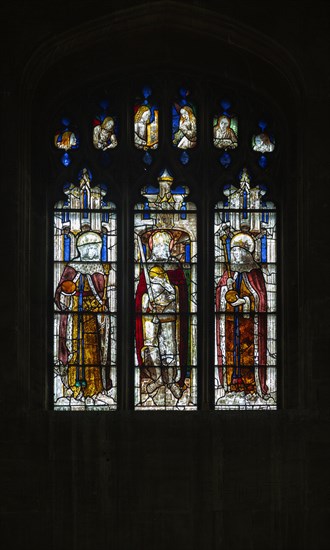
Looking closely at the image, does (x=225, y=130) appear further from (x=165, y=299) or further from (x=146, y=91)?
(x=165, y=299)

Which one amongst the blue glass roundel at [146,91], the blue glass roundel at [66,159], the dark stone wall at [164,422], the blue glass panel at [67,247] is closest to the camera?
the dark stone wall at [164,422]

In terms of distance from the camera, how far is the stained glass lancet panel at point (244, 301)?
12.0 m

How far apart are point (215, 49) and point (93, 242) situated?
2295mm

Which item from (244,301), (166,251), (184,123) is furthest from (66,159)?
(244,301)

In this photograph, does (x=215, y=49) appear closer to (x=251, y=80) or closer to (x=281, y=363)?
(x=251, y=80)

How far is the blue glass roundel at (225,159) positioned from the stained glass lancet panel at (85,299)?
3.99 ft

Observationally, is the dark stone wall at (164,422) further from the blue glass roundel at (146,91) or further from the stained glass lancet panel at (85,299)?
the blue glass roundel at (146,91)

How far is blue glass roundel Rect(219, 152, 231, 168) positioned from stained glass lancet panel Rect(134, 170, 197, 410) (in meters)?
0.47

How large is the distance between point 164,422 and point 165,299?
1.50 meters

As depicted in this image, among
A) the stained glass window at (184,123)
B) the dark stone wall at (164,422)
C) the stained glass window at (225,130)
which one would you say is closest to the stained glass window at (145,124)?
the stained glass window at (184,123)

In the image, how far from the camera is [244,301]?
12164 mm

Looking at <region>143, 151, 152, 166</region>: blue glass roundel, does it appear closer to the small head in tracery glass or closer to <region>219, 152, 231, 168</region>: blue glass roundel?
the small head in tracery glass

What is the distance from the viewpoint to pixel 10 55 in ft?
38.0

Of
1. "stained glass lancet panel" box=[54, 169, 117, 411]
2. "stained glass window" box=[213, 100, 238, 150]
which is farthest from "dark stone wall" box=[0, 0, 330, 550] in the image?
"stained glass window" box=[213, 100, 238, 150]
